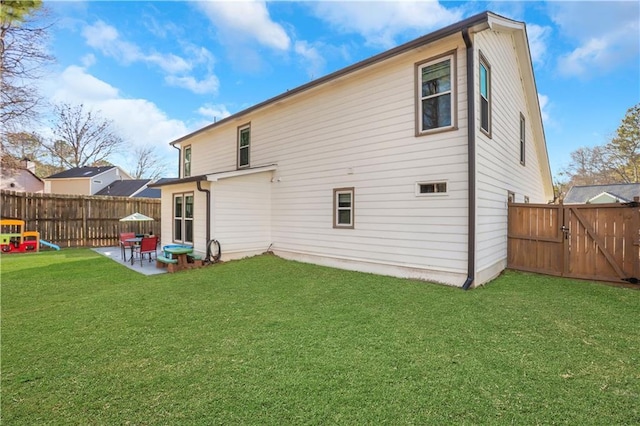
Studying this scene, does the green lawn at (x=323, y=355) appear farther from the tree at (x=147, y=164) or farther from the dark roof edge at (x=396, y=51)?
the tree at (x=147, y=164)

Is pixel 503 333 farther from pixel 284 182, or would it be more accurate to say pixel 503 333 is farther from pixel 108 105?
pixel 108 105

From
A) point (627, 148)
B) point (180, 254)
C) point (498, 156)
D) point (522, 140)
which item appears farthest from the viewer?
point (627, 148)

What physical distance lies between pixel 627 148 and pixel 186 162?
36.2 metres

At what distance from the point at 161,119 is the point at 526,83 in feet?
78.0

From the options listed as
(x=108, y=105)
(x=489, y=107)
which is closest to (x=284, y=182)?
(x=489, y=107)

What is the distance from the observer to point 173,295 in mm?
5570

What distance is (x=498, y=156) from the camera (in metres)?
7.16

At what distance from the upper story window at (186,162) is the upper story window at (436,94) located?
38.0ft

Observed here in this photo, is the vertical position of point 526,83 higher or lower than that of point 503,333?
higher

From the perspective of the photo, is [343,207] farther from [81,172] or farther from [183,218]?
[81,172]

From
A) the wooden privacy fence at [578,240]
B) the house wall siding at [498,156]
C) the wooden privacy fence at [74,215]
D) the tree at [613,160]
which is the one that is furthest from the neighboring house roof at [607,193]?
the wooden privacy fence at [74,215]

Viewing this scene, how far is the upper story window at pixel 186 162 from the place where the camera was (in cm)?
1426

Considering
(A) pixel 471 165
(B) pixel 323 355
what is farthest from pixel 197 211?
(A) pixel 471 165

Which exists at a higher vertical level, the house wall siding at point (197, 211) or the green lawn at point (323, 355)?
the house wall siding at point (197, 211)
